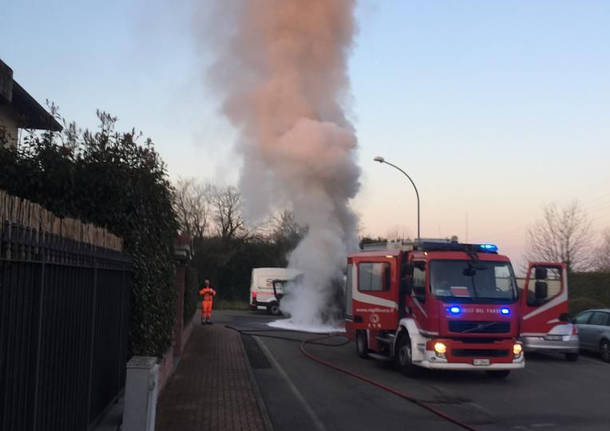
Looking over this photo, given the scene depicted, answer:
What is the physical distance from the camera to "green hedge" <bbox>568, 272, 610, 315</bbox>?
26.8m

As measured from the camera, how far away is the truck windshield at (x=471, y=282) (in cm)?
1308

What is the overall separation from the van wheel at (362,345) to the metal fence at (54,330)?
9405 mm

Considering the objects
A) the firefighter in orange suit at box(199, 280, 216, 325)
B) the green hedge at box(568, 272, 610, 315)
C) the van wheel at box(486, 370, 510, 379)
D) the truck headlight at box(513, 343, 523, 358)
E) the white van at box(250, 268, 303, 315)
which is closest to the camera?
the truck headlight at box(513, 343, 523, 358)

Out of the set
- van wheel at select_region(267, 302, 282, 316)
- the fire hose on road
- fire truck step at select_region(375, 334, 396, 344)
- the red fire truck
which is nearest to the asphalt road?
the fire hose on road

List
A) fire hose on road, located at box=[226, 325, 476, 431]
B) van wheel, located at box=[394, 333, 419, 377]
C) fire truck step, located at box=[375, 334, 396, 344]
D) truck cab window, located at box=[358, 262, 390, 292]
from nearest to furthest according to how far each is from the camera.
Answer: fire hose on road, located at box=[226, 325, 476, 431], van wheel, located at box=[394, 333, 419, 377], fire truck step, located at box=[375, 334, 396, 344], truck cab window, located at box=[358, 262, 390, 292]

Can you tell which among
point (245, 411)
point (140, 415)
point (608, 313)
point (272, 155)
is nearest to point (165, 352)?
point (245, 411)

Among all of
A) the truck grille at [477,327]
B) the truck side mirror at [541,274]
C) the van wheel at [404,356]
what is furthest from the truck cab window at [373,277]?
the truck side mirror at [541,274]

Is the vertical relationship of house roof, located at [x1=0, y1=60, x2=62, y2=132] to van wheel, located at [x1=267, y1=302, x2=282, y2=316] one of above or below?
above

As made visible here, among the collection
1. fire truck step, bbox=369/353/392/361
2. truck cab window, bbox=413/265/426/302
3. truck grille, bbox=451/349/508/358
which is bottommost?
fire truck step, bbox=369/353/392/361

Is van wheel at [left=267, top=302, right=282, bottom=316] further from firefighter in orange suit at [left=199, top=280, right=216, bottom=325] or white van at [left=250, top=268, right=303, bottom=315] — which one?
firefighter in orange suit at [left=199, top=280, right=216, bottom=325]

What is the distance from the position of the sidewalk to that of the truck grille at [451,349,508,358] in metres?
4.18

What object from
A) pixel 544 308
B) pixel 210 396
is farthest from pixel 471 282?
pixel 210 396

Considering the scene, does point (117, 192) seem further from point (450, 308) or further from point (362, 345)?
point (362, 345)

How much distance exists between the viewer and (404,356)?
13.6 m
